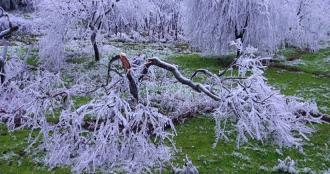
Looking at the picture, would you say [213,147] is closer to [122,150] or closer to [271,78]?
[122,150]

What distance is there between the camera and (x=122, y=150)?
10.2 m

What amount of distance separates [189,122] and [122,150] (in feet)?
21.3

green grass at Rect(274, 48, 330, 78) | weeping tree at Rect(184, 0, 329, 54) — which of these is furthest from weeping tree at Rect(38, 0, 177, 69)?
green grass at Rect(274, 48, 330, 78)

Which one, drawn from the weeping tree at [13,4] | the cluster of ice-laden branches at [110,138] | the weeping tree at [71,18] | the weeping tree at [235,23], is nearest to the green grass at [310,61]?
the weeping tree at [235,23]

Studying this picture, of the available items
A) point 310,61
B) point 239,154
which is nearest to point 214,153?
point 239,154

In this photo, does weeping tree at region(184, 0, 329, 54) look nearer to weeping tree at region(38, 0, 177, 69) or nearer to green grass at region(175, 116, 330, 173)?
weeping tree at region(38, 0, 177, 69)

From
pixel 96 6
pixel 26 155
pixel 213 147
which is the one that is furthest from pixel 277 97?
pixel 96 6

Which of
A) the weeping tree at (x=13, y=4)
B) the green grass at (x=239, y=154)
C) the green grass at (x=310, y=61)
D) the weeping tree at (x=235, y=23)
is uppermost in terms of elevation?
the weeping tree at (x=13, y=4)

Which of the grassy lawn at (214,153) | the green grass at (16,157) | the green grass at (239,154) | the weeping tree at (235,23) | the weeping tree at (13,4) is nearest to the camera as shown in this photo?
the green grass at (16,157)

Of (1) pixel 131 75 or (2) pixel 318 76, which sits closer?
(1) pixel 131 75

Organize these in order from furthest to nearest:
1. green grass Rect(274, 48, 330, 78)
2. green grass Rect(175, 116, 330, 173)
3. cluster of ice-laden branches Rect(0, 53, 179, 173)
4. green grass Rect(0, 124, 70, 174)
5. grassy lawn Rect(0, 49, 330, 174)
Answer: green grass Rect(274, 48, 330, 78), green grass Rect(175, 116, 330, 173), grassy lawn Rect(0, 49, 330, 174), green grass Rect(0, 124, 70, 174), cluster of ice-laden branches Rect(0, 53, 179, 173)

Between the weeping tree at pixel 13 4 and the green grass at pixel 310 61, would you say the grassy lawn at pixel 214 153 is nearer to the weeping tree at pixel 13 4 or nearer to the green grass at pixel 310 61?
the green grass at pixel 310 61

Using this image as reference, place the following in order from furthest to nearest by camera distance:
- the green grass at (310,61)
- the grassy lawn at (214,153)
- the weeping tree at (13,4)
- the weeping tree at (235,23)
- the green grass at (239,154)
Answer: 1. the weeping tree at (13,4)
2. the green grass at (310,61)
3. the weeping tree at (235,23)
4. the green grass at (239,154)
5. the grassy lawn at (214,153)

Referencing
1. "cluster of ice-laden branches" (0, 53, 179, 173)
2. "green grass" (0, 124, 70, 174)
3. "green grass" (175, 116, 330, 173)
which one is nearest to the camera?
"cluster of ice-laden branches" (0, 53, 179, 173)
